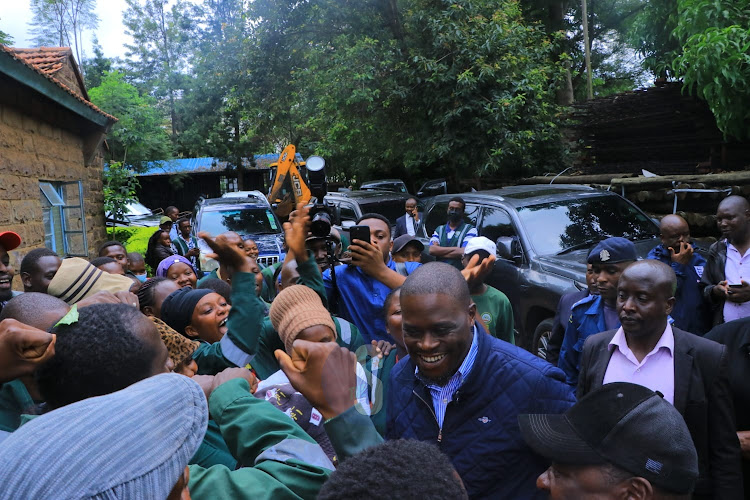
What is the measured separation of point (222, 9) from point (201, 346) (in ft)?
96.6

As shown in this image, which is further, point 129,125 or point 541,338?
point 129,125

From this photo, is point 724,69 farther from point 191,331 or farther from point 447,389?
point 191,331

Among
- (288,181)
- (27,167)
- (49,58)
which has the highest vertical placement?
(49,58)

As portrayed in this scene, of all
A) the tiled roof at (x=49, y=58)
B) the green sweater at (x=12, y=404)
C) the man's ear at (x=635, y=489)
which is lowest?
the man's ear at (x=635, y=489)

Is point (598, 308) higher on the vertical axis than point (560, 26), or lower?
lower

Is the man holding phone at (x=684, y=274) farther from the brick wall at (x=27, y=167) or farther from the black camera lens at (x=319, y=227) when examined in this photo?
the brick wall at (x=27, y=167)


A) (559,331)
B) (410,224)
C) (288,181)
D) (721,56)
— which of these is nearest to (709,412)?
(559,331)

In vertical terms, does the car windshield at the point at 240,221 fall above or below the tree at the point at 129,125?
below

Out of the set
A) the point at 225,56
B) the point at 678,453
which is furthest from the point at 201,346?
the point at 225,56

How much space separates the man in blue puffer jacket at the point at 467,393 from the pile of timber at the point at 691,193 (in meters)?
5.85

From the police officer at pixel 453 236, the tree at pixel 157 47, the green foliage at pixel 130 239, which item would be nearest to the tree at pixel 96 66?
the tree at pixel 157 47

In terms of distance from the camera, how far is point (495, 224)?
6.91 meters

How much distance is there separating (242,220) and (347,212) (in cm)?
235

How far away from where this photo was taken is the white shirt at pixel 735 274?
4.06 meters
